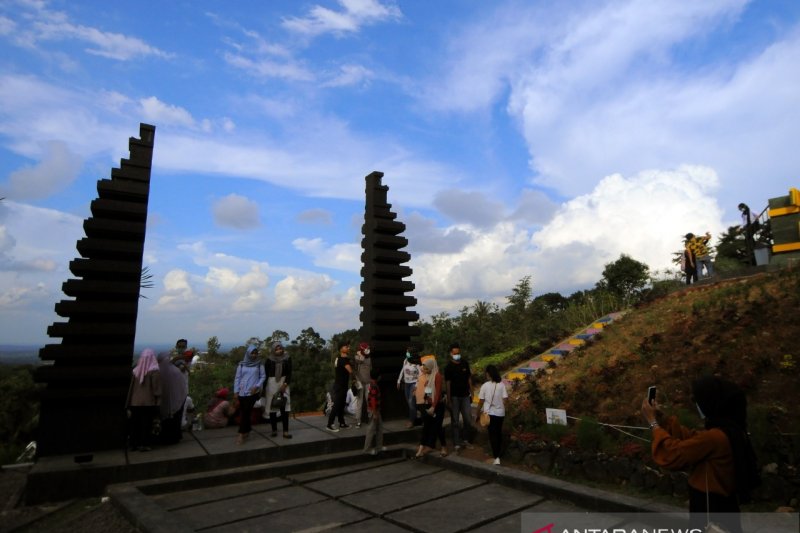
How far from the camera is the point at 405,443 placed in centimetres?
925

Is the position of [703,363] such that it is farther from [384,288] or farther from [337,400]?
Result: [337,400]

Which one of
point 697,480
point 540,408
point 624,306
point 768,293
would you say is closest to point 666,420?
point 697,480

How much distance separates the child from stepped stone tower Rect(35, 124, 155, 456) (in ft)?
13.7

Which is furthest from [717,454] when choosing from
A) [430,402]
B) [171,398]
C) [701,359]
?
[171,398]

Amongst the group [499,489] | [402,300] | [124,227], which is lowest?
[499,489]

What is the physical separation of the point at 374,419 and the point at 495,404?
2161 millimetres

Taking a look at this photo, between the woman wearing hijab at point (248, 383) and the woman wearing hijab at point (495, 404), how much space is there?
4057mm

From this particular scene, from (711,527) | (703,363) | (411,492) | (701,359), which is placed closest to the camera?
(711,527)

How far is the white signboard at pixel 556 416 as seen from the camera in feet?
26.0

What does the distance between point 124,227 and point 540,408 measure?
853 cm

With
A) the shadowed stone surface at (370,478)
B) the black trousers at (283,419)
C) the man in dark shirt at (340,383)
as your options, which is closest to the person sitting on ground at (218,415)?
the black trousers at (283,419)

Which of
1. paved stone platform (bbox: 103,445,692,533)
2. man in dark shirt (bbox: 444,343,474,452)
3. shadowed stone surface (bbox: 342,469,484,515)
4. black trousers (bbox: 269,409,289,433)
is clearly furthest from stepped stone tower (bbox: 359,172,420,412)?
shadowed stone surface (bbox: 342,469,484,515)

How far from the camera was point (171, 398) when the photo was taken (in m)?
8.16

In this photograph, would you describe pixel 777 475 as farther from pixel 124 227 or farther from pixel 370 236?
pixel 124 227
